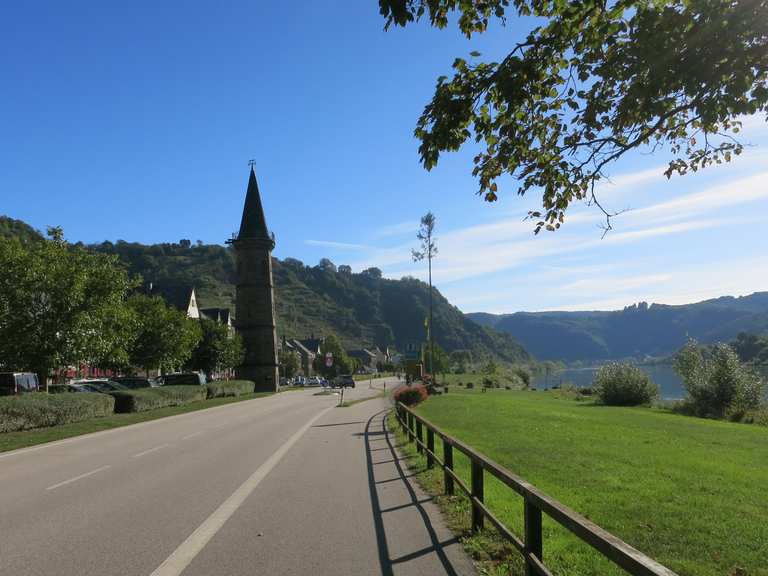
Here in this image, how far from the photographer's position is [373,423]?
22922mm

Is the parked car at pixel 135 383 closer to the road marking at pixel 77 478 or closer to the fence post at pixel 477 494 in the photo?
the road marking at pixel 77 478

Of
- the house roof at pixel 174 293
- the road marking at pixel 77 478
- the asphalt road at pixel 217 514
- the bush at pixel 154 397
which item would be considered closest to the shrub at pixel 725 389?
the asphalt road at pixel 217 514

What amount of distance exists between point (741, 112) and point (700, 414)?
3201cm

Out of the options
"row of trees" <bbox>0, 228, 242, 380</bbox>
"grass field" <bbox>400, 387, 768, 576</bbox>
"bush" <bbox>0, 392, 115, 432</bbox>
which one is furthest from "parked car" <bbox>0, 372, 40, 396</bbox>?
"grass field" <bbox>400, 387, 768, 576</bbox>

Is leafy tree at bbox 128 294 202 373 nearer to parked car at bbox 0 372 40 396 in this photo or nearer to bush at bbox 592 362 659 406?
parked car at bbox 0 372 40 396

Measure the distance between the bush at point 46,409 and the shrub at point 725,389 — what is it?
94.1 ft

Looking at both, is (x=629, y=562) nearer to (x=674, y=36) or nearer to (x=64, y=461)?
(x=674, y=36)

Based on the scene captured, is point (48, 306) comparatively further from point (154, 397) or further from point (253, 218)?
point (253, 218)

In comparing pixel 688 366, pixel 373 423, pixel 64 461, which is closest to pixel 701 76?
pixel 64 461

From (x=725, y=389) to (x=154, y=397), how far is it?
2852cm

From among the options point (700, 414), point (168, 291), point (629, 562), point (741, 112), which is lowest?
point (700, 414)

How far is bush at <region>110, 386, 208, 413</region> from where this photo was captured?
28453 mm

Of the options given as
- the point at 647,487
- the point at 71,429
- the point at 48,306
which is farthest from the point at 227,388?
the point at 647,487

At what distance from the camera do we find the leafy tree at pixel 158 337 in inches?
1611
